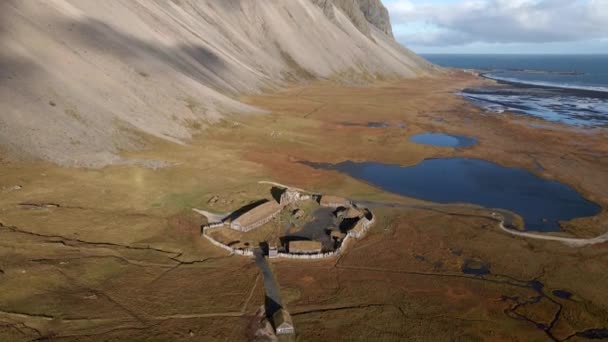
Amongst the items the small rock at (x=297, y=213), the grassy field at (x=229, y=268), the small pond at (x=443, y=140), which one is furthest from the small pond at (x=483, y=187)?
the small rock at (x=297, y=213)

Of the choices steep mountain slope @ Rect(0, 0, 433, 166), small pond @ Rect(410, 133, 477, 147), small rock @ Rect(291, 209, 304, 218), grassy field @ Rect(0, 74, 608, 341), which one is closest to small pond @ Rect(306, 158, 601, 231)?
grassy field @ Rect(0, 74, 608, 341)

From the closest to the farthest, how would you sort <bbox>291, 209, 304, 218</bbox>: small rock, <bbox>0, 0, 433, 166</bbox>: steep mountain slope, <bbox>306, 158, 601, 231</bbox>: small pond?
1. <bbox>291, 209, 304, 218</bbox>: small rock
2. <bbox>306, 158, 601, 231</bbox>: small pond
3. <bbox>0, 0, 433, 166</bbox>: steep mountain slope

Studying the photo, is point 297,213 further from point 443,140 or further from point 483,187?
point 443,140

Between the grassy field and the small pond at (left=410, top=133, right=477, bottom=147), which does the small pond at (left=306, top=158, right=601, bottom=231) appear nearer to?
the grassy field

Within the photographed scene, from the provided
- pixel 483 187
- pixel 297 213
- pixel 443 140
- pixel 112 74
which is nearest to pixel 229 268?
pixel 297 213

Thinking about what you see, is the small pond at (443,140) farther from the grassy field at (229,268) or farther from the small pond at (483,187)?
the grassy field at (229,268)

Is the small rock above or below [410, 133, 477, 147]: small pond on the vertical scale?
below

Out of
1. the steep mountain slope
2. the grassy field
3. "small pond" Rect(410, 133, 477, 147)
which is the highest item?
the steep mountain slope
